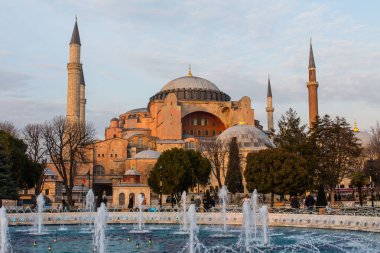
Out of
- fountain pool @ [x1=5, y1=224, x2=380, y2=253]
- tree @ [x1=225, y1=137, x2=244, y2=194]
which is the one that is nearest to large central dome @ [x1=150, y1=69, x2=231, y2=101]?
tree @ [x1=225, y1=137, x2=244, y2=194]

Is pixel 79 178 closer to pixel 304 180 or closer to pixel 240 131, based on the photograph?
pixel 240 131

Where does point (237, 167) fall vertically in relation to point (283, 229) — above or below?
above

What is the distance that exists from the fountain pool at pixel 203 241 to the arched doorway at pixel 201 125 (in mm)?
39978

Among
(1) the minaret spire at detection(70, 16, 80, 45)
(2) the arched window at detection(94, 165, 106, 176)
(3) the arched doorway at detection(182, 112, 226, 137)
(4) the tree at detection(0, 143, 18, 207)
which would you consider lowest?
(4) the tree at detection(0, 143, 18, 207)

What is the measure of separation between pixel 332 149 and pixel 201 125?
3062 cm

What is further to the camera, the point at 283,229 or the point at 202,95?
the point at 202,95

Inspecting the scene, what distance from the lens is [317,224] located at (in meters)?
16.8

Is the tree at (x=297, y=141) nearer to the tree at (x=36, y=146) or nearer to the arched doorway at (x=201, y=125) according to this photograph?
the tree at (x=36, y=146)

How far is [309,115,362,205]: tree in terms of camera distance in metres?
28.1

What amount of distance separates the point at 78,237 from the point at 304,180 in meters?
14.8

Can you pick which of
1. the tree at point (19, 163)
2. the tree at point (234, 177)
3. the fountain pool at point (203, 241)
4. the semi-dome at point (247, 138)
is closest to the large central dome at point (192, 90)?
the semi-dome at point (247, 138)

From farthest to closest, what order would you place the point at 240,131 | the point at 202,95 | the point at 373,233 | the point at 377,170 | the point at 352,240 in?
the point at 202,95 < the point at 240,131 < the point at 377,170 < the point at 373,233 < the point at 352,240

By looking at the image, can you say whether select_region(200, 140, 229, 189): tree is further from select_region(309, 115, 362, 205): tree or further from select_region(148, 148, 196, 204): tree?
select_region(309, 115, 362, 205): tree

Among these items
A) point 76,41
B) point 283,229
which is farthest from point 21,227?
point 76,41
